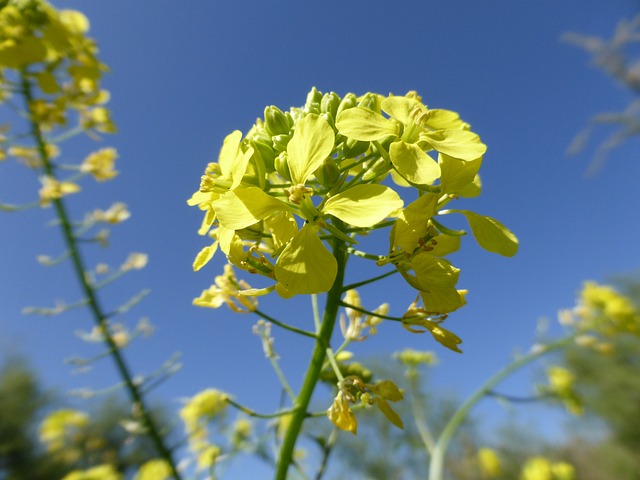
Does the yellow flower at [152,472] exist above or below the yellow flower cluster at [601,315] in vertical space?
below

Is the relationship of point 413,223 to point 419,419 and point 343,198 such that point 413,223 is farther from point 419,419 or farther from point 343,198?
point 419,419

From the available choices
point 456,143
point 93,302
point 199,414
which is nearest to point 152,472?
point 199,414

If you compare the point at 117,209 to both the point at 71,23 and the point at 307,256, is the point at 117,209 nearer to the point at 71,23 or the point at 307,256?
the point at 71,23

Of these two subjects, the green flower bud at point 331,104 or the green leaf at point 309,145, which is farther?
the green flower bud at point 331,104

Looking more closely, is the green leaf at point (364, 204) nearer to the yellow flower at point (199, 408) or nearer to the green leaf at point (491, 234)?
the green leaf at point (491, 234)

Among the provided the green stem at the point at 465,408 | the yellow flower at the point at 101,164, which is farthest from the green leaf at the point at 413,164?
the yellow flower at the point at 101,164

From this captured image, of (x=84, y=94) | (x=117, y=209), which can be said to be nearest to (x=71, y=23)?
(x=84, y=94)

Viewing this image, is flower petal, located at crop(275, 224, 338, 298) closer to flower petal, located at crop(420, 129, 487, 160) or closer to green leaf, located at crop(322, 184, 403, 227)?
green leaf, located at crop(322, 184, 403, 227)
